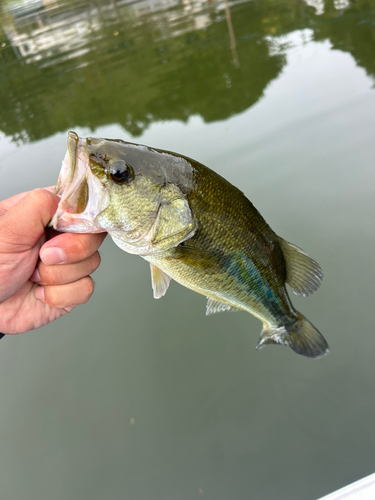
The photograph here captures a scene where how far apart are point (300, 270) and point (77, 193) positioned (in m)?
1.19

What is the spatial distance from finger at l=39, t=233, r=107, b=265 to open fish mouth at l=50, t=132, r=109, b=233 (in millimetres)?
101

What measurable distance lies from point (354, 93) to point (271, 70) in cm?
178

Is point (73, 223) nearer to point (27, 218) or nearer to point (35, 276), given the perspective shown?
point (27, 218)

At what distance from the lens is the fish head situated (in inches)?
45.4

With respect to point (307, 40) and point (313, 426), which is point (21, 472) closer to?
point (313, 426)

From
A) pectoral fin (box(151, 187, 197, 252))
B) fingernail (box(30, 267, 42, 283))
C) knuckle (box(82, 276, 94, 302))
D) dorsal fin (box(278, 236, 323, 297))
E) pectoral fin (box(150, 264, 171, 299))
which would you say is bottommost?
dorsal fin (box(278, 236, 323, 297))

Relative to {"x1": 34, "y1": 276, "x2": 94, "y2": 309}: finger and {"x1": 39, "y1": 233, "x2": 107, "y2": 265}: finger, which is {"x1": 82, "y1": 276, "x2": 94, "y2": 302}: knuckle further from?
{"x1": 39, "y1": 233, "x2": 107, "y2": 265}: finger

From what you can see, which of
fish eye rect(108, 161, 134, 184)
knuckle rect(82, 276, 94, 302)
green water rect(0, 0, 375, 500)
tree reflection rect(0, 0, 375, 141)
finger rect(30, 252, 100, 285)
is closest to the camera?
fish eye rect(108, 161, 134, 184)

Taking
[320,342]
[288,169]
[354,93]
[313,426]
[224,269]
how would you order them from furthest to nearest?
[354,93]
[288,169]
[313,426]
[320,342]
[224,269]

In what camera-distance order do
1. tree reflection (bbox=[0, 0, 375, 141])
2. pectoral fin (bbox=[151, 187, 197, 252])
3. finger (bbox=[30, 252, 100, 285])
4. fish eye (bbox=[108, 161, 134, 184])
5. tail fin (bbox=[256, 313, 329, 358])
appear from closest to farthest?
fish eye (bbox=[108, 161, 134, 184]), pectoral fin (bbox=[151, 187, 197, 252]), finger (bbox=[30, 252, 100, 285]), tail fin (bbox=[256, 313, 329, 358]), tree reflection (bbox=[0, 0, 375, 141])

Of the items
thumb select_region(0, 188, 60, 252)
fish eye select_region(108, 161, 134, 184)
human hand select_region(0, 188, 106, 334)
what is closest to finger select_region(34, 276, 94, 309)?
human hand select_region(0, 188, 106, 334)

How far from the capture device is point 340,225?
3.38 m

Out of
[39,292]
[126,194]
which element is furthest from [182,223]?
[39,292]

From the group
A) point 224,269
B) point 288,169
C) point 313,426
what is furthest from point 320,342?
point 288,169
